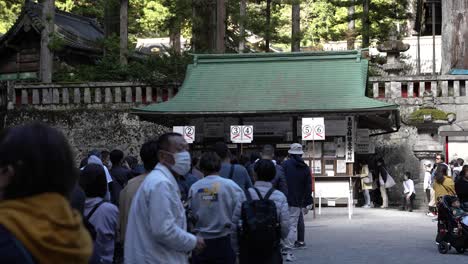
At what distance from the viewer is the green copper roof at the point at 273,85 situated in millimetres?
22766

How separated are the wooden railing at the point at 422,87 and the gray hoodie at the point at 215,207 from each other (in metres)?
19.8

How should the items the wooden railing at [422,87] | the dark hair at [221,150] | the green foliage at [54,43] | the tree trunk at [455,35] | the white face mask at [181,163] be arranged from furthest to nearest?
the tree trunk at [455,35]
the green foliage at [54,43]
the wooden railing at [422,87]
the dark hair at [221,150]
the white face mask at [181,163]

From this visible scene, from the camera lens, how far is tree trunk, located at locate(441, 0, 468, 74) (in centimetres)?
2831

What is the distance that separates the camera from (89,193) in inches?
271

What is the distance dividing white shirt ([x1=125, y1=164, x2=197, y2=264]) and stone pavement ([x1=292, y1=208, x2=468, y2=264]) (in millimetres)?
6897

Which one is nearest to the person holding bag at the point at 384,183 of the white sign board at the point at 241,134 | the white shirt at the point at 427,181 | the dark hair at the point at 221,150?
the white shirt at the point at 427,181

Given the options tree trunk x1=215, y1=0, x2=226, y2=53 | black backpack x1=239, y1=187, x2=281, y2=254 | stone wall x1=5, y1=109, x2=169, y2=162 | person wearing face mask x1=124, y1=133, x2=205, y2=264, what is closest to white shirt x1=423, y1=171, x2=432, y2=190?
stone wall x1=5, y1=109, x2=169, y2=162

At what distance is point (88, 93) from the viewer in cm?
2816

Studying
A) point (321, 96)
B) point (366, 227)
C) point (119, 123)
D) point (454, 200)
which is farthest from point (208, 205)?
point (119, 123)

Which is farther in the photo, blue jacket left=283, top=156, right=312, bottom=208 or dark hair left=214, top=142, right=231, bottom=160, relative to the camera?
blue jacket left=283, top=156, right=312, bottom=208

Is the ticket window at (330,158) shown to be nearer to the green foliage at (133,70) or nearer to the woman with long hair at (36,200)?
the green foliage at (133,70)

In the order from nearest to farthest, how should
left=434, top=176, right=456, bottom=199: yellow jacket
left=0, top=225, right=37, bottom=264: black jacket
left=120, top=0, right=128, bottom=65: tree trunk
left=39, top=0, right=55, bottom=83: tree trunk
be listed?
left=0, top=225, right=37, bottom=264: black jacket
left=434, top=176, right=456, bottom=199: yellow jacket
left=39, top=0, right=55, bottom=83: tree trunk
left=120, top=0, right=128, bottom=65: tree trunk

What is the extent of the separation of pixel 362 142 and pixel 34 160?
21526 millimetres

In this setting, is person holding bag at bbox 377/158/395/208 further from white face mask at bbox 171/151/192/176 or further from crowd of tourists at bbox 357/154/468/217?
white face mask at bbox 171/151/192/176
